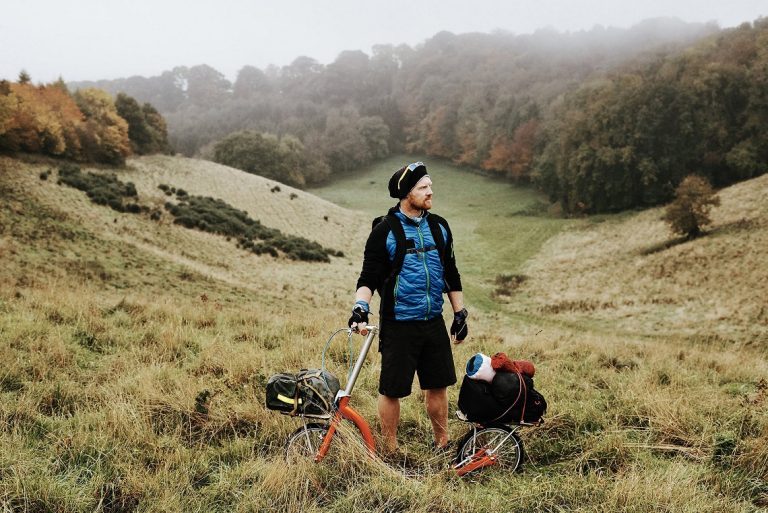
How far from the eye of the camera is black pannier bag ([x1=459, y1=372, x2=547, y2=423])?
11.3 ft

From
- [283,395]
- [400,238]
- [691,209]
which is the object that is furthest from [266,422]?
[691,209]

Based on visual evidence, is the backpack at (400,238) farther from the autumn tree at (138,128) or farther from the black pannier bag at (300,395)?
the autumn tree at (138,128)

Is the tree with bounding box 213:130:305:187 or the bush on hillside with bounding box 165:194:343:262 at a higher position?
the tree with bounding box 213:130:305:187

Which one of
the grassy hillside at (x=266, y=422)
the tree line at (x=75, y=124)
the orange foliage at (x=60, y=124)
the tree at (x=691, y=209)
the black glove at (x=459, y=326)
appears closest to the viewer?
the grassy hillside at (x=266, y=422)

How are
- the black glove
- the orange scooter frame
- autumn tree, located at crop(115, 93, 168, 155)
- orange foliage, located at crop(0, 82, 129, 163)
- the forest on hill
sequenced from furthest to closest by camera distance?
autumn tree, located at crop(115, 93, 168, 155) < the forest on hill < orange foliage, located at crop(0, 82, 129, 163) < the black glove < the orange scooter frame

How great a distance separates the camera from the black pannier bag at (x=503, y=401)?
3446mm

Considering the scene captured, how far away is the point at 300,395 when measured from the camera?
3.39 metres

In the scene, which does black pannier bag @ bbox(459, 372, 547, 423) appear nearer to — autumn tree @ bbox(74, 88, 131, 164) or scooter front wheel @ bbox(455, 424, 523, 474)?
scooter front wheel @ bbox(455, 424, 523, 474)

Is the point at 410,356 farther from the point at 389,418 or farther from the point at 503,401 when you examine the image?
the point at 503,401

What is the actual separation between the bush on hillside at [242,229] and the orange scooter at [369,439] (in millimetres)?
25911

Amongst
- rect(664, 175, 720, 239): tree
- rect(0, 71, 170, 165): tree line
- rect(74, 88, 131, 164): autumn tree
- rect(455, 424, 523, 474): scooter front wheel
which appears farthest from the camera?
rect(74, 88, 131, 164): autumn tree

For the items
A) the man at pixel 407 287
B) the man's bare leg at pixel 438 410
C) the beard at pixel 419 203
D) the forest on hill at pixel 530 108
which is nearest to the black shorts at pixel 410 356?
the man at pixel 407 287

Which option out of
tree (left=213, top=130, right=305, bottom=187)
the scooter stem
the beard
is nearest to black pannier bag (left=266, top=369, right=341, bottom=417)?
the scooter stem

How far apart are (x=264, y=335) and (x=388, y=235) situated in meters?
4.39
